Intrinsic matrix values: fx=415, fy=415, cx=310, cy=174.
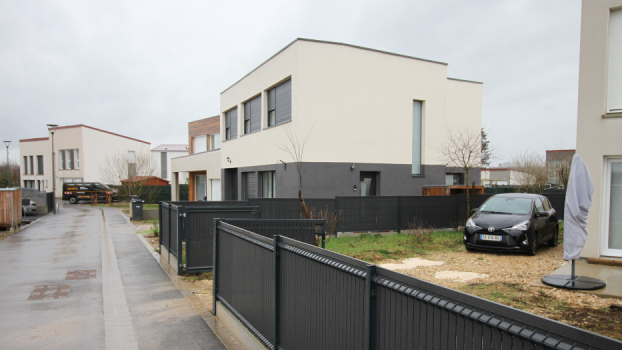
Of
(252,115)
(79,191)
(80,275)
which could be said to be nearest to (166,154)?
Answer: (79,191)

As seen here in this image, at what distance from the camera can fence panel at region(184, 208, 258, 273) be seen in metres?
8.38

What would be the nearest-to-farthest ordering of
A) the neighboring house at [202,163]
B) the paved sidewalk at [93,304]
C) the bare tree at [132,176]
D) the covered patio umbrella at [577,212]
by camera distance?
the paved sidewalk at [93,304]
the covered patio umbrella at [577,212]
the neighboring house at [202,163]
the bare tree at [132,176]

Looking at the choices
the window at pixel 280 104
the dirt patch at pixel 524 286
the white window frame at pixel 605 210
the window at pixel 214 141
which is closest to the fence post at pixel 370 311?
the dirt patch at pixel 524 286

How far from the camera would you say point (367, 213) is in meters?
15.8

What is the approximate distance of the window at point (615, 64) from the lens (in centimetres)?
928

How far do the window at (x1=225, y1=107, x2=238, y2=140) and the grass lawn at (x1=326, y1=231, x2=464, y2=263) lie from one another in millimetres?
14152

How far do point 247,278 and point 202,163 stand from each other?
91.8ft

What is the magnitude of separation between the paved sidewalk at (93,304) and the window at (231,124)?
1470 cm

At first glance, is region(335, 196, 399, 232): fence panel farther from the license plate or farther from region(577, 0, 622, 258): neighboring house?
region(577, 0, 622, 258): neighboring house

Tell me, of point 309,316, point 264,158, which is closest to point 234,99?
point 264,158

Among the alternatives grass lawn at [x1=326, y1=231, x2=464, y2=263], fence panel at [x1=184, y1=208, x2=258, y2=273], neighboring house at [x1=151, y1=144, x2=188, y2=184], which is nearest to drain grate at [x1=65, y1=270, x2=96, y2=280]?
fence panel at [x1=184, y1=208, x2=258, y2=273]

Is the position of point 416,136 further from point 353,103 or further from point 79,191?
point 79,191

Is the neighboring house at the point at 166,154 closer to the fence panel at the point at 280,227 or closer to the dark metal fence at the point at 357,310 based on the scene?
the fence panel at the point at 280,227

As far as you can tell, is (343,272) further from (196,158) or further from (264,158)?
(196,158)
